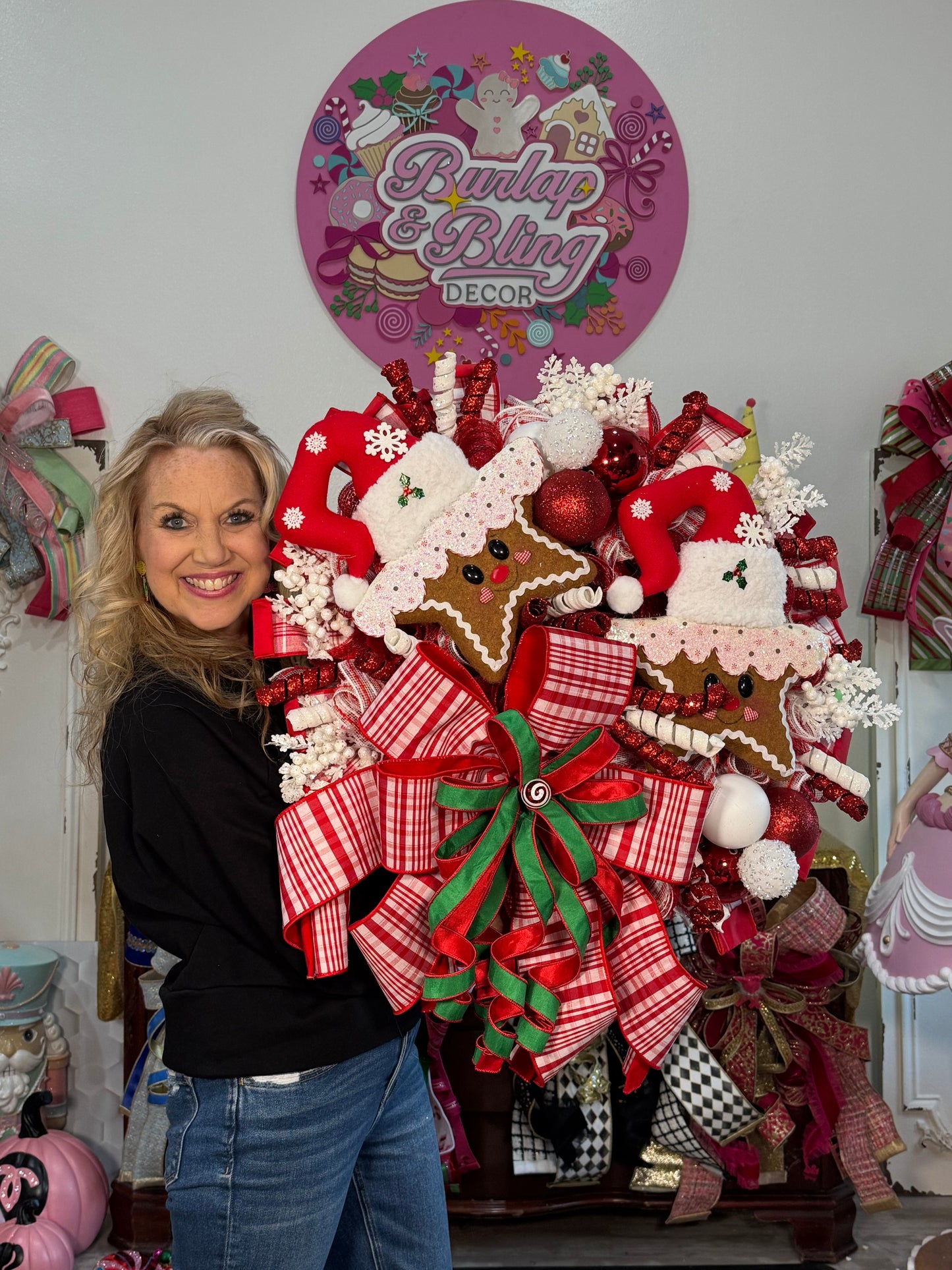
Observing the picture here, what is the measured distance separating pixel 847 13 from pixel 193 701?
6.94 feet

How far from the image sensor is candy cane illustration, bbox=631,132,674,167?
2.25 m

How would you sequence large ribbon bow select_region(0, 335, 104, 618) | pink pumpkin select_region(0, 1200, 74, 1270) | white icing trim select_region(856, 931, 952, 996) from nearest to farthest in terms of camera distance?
white icing trim select_region(856, 931, 952, 996) → pink pumpkin select_region(0, 1200, 74, 1270) → large ribbon bow select_region(0, 335, 104, 618)

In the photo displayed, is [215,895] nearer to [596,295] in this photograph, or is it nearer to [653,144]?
[596,295]

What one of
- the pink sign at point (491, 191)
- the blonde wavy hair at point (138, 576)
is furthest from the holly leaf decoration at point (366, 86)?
the blonde wavy hair at point (138, 576)

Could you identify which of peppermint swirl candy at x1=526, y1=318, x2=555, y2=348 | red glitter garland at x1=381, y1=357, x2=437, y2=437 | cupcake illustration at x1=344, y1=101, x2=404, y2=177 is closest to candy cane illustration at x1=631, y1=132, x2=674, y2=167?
peppermint swirl candy at x1=526, y1=318, x2=555, y2=348

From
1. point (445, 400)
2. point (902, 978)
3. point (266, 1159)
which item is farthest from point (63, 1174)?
point (445, 400)

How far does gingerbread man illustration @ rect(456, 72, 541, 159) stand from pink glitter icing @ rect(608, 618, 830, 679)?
4.91 ft

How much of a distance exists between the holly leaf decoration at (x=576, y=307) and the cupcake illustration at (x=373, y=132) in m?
0.50

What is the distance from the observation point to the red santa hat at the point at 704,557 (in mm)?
1122

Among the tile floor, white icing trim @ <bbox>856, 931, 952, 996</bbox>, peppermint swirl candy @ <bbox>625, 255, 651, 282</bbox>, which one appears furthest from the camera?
peppermint swirl candy @ <bbox>625, 255, 651, 282</bbox>

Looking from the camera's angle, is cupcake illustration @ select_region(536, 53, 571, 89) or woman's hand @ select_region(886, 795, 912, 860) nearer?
woman's hand @ select_region(886, 795, 912, 860)

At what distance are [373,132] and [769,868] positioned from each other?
1.79m

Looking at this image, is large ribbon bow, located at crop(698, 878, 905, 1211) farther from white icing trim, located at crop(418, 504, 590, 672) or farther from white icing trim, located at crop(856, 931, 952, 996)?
white icing trim, located at crop(418, 504, 590, 672)

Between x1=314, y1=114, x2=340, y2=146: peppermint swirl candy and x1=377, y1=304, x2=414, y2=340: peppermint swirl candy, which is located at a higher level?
x1=314, y1=114, x2=340, y2=146: peppermint swirl candy
